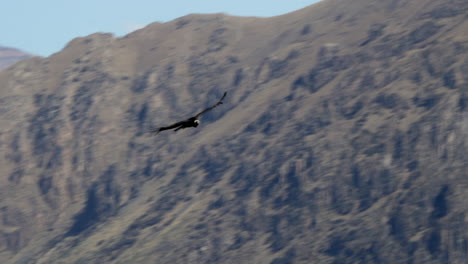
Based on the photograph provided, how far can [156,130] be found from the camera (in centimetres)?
3034

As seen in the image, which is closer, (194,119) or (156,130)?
(156,130)

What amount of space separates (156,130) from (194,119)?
2506 millimetres

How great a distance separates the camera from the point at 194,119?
32.5m
